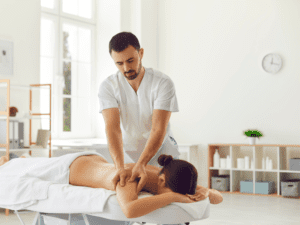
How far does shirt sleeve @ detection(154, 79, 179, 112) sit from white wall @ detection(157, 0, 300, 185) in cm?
340

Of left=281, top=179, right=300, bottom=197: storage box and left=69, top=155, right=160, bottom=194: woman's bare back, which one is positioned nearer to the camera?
left=69, top=155, right=160, bottom=194: woman's bare back

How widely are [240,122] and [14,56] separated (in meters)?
2.97

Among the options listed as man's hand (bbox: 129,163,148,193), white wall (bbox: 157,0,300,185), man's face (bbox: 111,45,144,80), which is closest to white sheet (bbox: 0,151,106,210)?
man's hand (bbox: 129,163,148,193)

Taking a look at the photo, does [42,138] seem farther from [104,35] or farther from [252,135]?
[252,135]

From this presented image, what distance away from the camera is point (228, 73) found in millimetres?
5453

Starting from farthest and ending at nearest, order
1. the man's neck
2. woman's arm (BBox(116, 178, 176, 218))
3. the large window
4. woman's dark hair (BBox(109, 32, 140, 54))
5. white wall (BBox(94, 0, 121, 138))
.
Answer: white wall (BBox(94, 0, 121, 138))
the large window
the man's neck
woman's dark hair (BBox(109, 32, 140, 54))
woman's arm (BBox(116, 178, 176, 218))

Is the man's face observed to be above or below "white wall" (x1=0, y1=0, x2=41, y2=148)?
below

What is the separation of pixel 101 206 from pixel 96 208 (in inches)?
1.3

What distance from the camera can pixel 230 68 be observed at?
5.44 meters

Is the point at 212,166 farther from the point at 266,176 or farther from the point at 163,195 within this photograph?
the point at 163,195

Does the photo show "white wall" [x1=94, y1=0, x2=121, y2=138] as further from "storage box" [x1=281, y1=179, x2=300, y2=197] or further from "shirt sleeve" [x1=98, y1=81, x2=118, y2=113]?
"shirt sleeve" [x1=98, y1=81, x2=118, y2=113]

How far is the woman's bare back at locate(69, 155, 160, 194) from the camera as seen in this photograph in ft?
5.78

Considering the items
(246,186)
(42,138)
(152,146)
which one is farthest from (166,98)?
(246,186)

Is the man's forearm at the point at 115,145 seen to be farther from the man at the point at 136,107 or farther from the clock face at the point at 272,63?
the clock face at the point at 272,63
